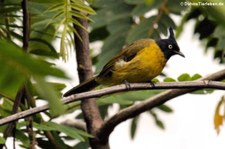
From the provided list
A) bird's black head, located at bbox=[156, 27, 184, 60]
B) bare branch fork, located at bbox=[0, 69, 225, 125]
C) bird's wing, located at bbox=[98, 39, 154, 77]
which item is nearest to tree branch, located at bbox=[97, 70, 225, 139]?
bare branch fork, located at bbox=[0, 69, 225, 125]

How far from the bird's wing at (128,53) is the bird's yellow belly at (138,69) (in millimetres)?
28

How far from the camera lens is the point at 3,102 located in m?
2.33

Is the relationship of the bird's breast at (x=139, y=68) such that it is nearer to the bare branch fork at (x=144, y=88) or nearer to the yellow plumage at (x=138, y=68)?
the yellow plumage at (x=138, y=68)

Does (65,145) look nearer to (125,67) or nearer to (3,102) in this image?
(3,102)

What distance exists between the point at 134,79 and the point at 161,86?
4.34ft

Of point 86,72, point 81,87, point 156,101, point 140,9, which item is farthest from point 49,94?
point 140,9

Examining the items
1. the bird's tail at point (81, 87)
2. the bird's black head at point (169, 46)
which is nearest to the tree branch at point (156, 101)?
the bird's tail at point (81, 87)

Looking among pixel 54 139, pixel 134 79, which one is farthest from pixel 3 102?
pixel 134 79

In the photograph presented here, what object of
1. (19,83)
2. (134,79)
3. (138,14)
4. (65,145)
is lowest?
(65,145)

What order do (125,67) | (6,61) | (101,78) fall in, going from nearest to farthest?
1. (6,61)
2. (101,78)
3. (125,67)

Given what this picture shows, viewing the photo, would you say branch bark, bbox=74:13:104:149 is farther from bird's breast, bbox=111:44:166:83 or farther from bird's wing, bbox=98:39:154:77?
bird's breast, bbox=111:44:166:83

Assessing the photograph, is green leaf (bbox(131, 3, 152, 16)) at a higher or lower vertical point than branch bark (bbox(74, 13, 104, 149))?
higher

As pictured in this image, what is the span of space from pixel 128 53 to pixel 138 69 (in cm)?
14

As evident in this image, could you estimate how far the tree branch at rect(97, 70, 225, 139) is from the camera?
1696mm
